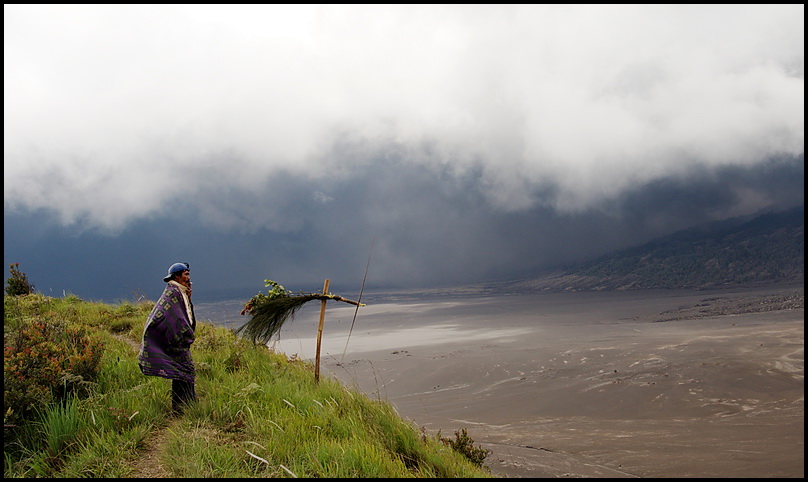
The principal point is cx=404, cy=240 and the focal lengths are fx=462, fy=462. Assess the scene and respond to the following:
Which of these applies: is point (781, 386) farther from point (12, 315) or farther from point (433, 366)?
point (12, 315)

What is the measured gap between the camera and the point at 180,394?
6.09m

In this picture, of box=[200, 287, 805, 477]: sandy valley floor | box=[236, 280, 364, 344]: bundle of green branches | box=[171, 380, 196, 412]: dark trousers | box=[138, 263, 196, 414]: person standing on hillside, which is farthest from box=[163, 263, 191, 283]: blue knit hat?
box=[200, 287, 805, 477]: sandy valley floor

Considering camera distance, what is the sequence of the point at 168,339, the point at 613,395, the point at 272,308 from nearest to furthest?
1. the point at 168,339
2. the point at 272,308
3. the point at 613,395

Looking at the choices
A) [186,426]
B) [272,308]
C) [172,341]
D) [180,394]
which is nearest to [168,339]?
[172,341]

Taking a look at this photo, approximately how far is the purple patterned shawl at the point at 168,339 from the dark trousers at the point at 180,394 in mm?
137

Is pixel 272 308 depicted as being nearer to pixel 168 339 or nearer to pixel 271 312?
pixel 271 312

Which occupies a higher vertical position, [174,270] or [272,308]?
[174,270]

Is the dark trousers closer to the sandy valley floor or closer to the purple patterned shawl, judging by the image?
the purple patterned shawl

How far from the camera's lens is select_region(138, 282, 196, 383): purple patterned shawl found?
575 cm

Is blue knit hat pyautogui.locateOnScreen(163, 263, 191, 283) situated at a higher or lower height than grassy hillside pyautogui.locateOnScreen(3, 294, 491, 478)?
higher

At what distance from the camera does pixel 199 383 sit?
712cm

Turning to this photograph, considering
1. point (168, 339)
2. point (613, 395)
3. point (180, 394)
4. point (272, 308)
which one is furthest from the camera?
point (613, 395)

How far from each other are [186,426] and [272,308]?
11.3 feet

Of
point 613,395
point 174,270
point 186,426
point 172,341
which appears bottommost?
point 613,395
